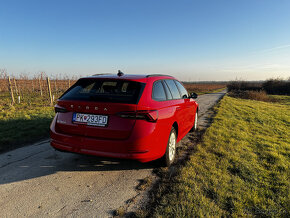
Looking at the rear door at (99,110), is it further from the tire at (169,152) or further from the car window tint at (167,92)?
the tire at (169,152)

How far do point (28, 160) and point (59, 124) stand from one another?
134 cm

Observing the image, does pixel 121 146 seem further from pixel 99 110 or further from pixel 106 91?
pixel 106 91

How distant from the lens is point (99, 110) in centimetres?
272

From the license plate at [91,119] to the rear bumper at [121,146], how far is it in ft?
0.76

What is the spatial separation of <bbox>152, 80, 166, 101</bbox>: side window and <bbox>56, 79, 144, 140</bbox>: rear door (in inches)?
12.6

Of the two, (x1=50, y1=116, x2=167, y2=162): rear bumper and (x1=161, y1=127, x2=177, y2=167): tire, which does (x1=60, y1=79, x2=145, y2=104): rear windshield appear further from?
(x1=161, y1=127, x2=177, y2=167): tire

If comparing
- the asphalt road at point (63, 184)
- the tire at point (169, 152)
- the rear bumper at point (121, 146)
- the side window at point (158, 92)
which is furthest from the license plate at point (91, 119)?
the tire at point (169, 152)

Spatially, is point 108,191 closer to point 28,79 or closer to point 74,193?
point 74,193

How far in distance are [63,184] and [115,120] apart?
1.28 meters

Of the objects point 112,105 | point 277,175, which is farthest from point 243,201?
point 112,105

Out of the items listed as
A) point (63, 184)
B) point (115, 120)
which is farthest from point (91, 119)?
point (63, 184)

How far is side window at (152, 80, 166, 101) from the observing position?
124 inches

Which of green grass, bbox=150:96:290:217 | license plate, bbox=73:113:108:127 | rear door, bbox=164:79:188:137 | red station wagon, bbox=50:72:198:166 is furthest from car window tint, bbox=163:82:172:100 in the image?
license plate, bbox=73:113:108:127

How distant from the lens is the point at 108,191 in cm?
265
